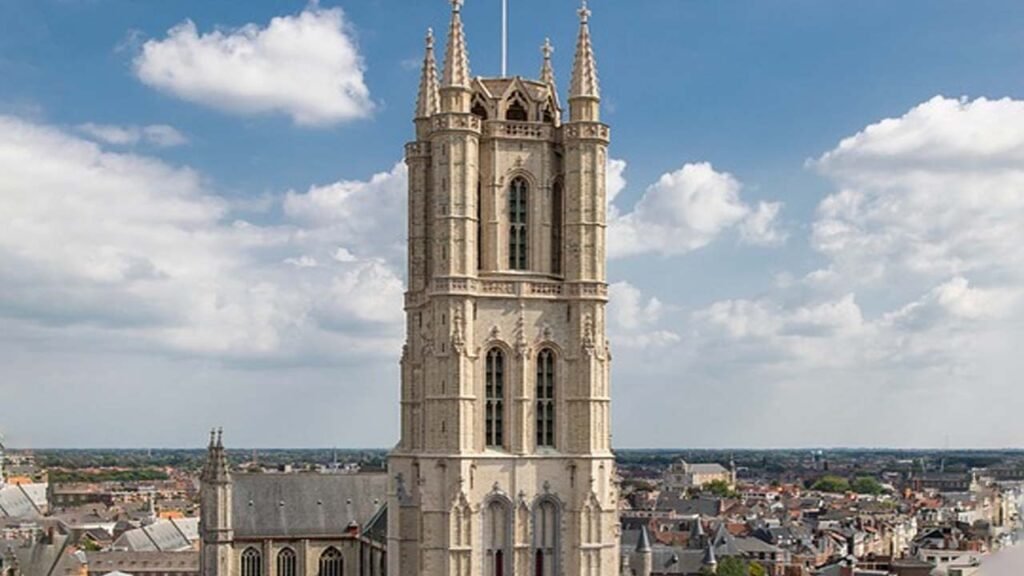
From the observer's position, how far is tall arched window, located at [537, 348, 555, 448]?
2628 inches

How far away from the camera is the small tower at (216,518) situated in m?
91.3

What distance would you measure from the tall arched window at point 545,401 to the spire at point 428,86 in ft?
47.3

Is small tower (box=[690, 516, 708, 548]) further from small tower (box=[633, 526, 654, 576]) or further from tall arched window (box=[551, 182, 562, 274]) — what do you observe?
tall arched window (box=[551, 182, 562, 274])

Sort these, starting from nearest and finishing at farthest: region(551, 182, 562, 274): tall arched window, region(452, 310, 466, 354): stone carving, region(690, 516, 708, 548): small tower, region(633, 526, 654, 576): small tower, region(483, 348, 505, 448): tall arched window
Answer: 1. region(452, 310, 466, 354): stone carving
2. region(483, 348, 505, 448): tall arched window
3. region(551, 182, 562, 274): tall arched window
4. region(633, 526, 654, 576): small tower
5. region(690, 516, 708, 548): small tower

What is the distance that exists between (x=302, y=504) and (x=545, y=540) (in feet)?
105

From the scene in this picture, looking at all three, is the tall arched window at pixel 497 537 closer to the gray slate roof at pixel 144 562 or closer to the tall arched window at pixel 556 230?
the tall arched window at pixel 556 230

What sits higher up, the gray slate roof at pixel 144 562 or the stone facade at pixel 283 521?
the stone facade at pixel 283 521

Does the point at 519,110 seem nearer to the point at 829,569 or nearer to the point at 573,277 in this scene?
the point at 573,277

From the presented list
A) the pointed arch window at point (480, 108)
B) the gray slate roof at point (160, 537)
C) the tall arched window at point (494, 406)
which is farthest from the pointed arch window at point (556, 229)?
the gray slate roof at point (160, 537)

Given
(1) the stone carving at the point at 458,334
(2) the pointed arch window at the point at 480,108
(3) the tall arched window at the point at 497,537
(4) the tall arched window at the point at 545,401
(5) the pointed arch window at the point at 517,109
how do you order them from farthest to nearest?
1. (5) the pointed arch window at the point at 517,109
2. (2) the pointed arch window at the point at 480,108
3. (4) the tall arched window at the point at 545,401
4. (3) the tall arched window at the point at 497,537
5. (1) the stone carving at the point at 458,334

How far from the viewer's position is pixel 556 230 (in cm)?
6819

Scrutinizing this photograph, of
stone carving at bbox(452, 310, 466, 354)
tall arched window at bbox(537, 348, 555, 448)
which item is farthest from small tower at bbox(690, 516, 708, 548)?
stone carving at bbox(452, 310, 466, 354)

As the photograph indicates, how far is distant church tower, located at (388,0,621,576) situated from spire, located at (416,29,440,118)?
2889 mm

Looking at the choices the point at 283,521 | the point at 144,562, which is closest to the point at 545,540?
the point at 283,521
